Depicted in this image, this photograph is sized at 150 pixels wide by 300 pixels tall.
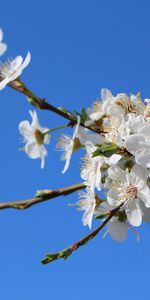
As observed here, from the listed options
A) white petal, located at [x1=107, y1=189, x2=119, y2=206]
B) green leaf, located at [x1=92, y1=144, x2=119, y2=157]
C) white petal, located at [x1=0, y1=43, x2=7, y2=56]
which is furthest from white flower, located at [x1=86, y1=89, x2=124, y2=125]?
white petal, located at [x1=0, y1=43, x2=7, y2=56]

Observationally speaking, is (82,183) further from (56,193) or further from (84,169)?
(56,193)

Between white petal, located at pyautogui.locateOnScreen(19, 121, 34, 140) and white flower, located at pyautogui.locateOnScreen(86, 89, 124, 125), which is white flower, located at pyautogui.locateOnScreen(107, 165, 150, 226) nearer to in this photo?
white flower, located at pyautogui.locateOnScreen(86, 89, 124, 125)

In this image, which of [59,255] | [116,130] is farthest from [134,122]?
[59,255]

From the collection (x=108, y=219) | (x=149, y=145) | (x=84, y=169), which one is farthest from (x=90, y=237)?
(x=149, y=145)

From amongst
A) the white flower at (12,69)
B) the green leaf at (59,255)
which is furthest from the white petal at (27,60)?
the green leaf at (59,255)

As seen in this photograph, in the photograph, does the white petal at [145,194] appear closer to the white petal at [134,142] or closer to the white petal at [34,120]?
the white petal at [134,142]
